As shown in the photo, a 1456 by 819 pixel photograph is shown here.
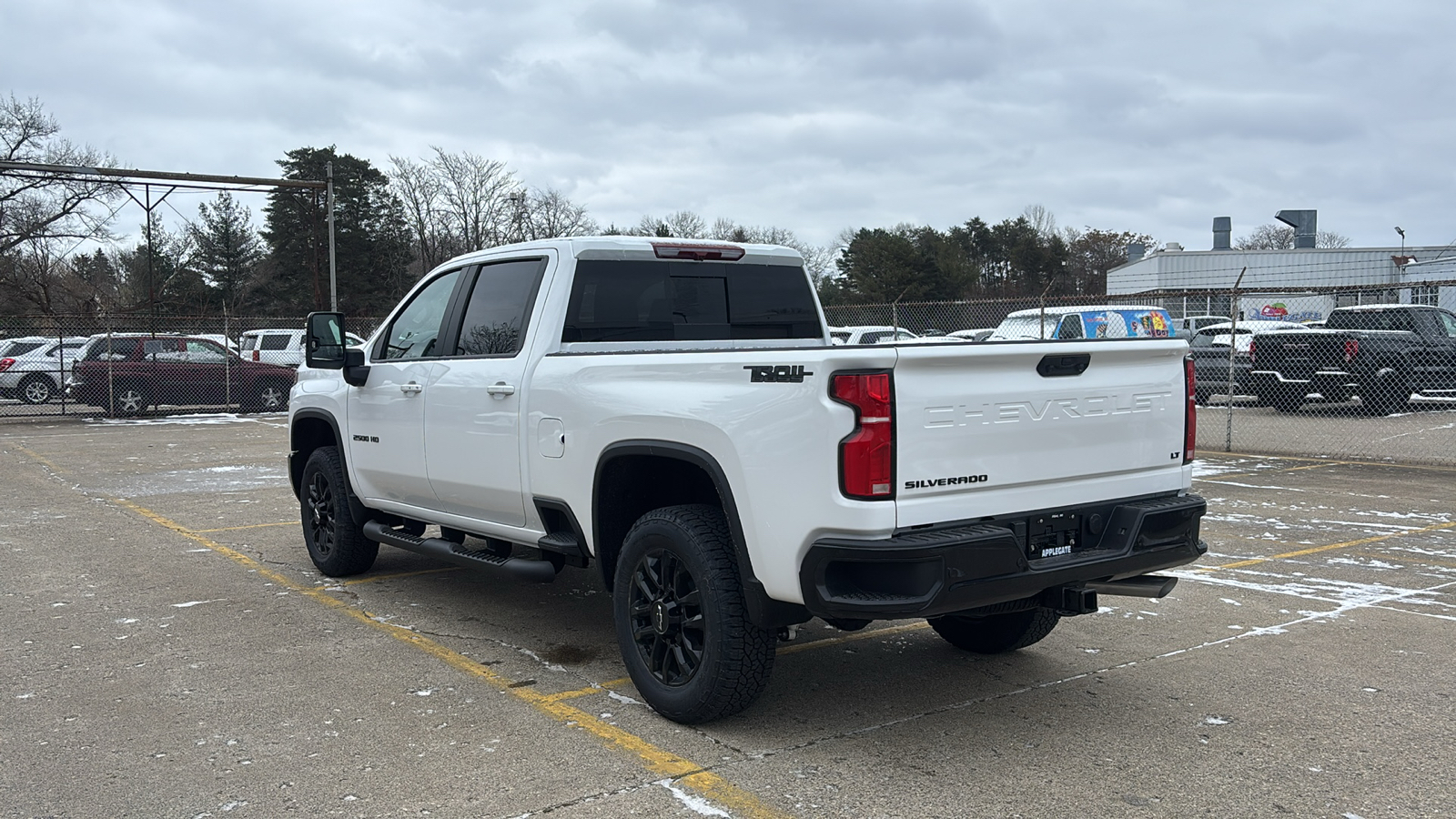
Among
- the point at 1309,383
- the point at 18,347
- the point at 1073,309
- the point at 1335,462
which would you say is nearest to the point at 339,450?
the point at 1335,462

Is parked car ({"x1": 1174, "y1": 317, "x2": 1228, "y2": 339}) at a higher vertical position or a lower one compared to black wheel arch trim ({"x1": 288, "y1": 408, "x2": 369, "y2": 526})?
higher

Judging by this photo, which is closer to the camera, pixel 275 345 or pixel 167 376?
pixel 167 376

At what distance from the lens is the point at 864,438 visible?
3.70 meters

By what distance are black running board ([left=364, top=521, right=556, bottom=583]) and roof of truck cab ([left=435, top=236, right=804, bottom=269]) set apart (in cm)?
Result: 150

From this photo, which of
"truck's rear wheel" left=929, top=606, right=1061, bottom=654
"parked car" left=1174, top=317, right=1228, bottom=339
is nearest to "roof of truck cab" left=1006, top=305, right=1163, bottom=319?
"parked car" left=1174, top=317, right=1228, bottom=339

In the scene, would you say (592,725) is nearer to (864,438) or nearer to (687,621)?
(687,621)

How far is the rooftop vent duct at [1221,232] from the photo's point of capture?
5872 centimetres

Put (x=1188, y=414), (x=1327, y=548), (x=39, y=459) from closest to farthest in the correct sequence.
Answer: (x=1188, y=414)
(x=1327, y=548)
(x=39, y=459)

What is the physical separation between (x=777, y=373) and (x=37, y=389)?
24708 mm

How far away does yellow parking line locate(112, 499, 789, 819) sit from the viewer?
12.1ft

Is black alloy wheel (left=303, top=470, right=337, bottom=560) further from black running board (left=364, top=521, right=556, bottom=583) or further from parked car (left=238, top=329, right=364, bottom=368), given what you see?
parked car (left=238, top=329, right=364, bottom=368)

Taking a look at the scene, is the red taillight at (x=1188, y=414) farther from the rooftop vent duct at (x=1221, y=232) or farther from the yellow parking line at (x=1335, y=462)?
the rooftop vent duct at (x=1221, y=232)

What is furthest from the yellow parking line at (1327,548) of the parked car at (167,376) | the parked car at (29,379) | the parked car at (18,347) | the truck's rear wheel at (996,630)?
the parked car at (18,347)

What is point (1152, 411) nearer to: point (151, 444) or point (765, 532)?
point (765, 532)
